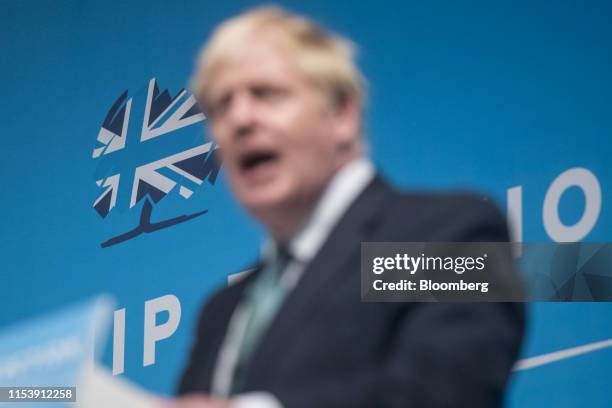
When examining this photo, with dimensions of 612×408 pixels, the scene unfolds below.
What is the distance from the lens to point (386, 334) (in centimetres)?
55

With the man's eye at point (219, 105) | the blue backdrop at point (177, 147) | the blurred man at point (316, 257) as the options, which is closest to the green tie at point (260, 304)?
the blurred man at point (316, 257)

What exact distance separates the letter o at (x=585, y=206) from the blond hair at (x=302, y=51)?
0.93 meters

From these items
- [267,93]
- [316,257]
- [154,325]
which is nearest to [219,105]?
[267,93]

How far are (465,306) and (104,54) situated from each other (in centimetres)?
167

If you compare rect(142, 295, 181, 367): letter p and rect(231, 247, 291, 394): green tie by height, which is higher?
rect(142, 295, 181, 367): letter p

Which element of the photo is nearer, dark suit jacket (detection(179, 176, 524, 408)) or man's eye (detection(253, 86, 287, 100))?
dark suit jacket (detection(179, 176, 524, 408))

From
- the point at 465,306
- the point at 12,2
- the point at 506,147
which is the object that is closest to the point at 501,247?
the point at 465,306

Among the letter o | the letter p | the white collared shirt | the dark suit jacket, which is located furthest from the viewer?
the letter p

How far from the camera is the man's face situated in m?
0.62

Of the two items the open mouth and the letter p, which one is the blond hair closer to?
the open mouth

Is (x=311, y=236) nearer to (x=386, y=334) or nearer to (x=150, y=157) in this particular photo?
(x=386, y=334)

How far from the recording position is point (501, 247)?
57cm

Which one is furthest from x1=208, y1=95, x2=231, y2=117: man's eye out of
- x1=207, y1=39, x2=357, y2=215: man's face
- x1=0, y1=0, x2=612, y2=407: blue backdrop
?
x1=0, y1=0, x2=612, y2=407: blue backdrop

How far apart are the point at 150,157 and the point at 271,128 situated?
1334 mm
